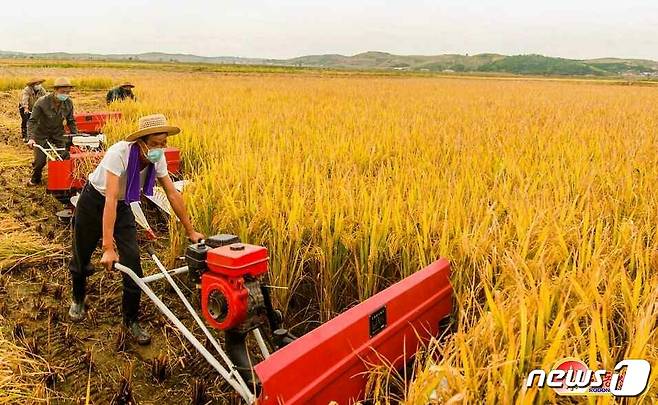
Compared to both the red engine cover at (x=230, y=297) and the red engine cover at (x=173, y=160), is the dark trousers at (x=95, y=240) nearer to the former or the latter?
the red engine cover at (x=230, y=297)

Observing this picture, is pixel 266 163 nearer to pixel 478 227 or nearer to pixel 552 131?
pixel 478 227

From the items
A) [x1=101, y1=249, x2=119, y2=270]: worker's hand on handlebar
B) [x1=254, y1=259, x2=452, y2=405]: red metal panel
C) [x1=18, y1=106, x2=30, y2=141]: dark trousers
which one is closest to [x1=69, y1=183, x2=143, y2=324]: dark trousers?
[x1=101, y1=249, x2=119, y2=270]: worker's hand on handlebar

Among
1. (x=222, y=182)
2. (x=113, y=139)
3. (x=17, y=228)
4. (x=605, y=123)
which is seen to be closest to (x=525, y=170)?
(x=222, y=182)

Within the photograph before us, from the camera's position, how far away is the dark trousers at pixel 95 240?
9.43 feet

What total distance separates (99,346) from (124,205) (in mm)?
775

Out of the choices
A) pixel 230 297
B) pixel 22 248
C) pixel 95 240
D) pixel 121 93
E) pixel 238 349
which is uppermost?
pixel 121 93

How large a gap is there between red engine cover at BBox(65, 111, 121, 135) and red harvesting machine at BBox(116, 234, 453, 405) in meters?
6.93

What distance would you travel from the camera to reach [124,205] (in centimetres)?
295

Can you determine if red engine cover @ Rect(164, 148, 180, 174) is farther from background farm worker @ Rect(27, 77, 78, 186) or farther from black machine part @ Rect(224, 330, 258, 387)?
black machine part @ Rect(224, 330, 258, 387)

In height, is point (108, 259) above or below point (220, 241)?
below

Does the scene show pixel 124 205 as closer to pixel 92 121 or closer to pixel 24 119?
pixel 92 121

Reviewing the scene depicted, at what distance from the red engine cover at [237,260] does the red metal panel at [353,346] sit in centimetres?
46

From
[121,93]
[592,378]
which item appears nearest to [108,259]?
[592,378]

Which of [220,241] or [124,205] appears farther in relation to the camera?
[124,205]
